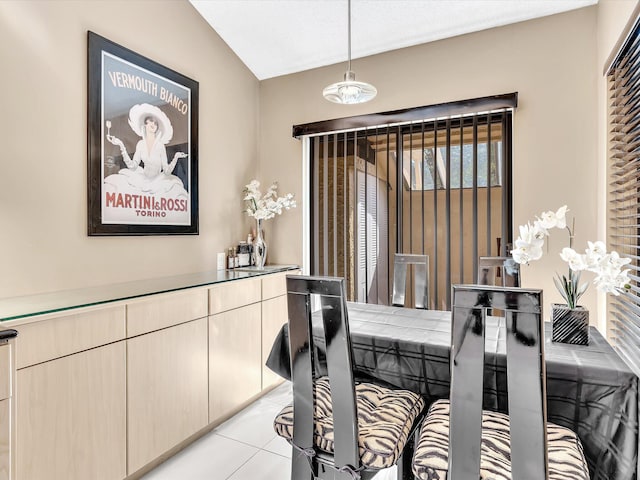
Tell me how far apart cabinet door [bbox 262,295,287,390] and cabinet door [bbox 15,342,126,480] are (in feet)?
3.83

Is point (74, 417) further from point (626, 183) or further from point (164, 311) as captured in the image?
point (626, 183)

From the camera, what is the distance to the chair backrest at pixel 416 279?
8.34 feet

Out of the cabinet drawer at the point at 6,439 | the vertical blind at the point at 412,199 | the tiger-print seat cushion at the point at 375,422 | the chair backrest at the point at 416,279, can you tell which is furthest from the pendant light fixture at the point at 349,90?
the cabinet drawer at the point at 6,439

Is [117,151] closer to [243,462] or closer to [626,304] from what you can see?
[243,462]

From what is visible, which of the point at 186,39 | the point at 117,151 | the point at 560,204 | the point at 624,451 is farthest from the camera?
the point at 186,39

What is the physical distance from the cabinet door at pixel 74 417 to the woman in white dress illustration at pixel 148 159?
1057 mm

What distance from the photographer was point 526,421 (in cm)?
107

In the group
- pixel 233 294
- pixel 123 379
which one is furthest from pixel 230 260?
pixel 123 379

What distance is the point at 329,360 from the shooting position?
1364mm

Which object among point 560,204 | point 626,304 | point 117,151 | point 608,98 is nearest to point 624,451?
point 626,304

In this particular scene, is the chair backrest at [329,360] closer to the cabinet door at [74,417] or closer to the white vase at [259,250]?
the cabinet door at [74,417]

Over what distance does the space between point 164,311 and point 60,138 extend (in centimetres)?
109

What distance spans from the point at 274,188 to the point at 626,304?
2662 millimetres

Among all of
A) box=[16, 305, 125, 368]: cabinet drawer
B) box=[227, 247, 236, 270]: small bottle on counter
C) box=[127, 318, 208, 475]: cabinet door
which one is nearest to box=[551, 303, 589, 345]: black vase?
box=[127, 318, 208, 475]: cabinet door
